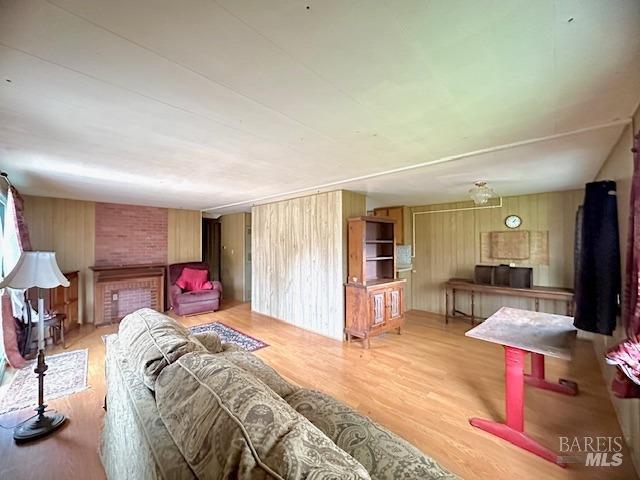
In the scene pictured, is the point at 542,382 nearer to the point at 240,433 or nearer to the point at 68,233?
the point at 240,433

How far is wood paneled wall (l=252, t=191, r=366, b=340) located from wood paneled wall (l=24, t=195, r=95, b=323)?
118 inches

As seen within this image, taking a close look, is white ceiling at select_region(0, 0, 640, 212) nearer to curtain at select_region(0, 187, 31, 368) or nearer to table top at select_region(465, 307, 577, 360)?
curtain at select_region(0, 187, 31, 368)

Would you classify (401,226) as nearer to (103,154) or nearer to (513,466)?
(513,466)

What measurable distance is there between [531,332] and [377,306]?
193cm

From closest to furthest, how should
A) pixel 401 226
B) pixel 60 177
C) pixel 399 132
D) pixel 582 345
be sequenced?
pixel 399 132 → pixel 60 177 → pixel 582 345 → pixel 401 226

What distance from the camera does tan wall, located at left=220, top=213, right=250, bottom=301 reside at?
262 inches

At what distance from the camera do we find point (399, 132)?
1.92m

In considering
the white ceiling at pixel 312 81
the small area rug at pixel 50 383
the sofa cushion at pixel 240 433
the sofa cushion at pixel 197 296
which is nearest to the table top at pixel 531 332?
the white ceiling at pixel 312 81

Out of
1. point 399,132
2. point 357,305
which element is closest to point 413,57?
point 399,132

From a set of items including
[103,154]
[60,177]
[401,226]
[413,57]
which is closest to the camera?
[413,57]

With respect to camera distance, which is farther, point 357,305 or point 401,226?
point 401,226

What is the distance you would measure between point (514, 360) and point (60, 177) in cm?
497

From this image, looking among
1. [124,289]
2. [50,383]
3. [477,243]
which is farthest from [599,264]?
[124,289]

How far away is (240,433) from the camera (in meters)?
0.72
